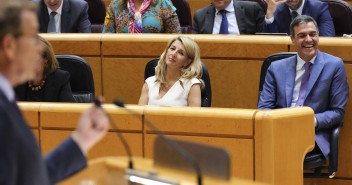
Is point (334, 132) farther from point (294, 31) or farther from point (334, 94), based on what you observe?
point (294, 31)

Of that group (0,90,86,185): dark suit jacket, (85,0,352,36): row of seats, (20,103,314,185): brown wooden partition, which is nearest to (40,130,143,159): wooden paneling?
(20,103,314,185): brown wooden partition

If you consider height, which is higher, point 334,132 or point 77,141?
point 77,141

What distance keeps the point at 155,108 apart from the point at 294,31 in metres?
0.68

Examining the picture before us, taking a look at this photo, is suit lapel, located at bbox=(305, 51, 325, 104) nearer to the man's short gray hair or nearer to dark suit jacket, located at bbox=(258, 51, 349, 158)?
dark suit jacket, located at bbox=(258, 51, 349, 158)

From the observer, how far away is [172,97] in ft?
7.16

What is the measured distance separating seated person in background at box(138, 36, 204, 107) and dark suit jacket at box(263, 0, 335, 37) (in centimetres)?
56

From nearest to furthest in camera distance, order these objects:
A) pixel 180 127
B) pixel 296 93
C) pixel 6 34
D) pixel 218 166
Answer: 1. pixel 6 34
2. pixel 218 166
3. pixel 180 127
4. pixel 296 93

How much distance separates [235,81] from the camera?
7.84ft

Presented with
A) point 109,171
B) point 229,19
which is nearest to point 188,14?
point 229,19

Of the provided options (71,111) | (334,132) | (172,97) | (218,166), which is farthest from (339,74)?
(218,166)

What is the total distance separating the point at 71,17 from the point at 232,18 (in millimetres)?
715

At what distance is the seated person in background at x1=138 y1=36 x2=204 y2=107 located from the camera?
2.16 meters

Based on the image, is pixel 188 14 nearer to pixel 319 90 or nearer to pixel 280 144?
pixel 319 90

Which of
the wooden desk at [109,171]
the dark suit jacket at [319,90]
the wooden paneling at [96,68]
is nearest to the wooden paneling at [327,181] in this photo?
the dark suit jacket at [319,90]
